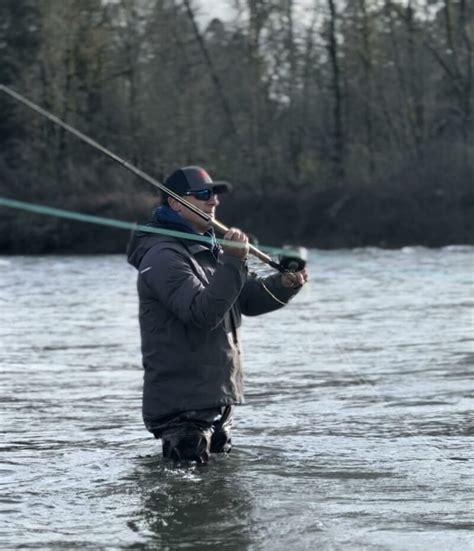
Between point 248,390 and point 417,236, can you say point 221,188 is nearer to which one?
point 248,390

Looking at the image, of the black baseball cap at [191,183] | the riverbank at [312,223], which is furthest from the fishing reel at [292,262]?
the riverbank at [312,223]

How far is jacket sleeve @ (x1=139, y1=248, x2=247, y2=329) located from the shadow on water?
2.50ft

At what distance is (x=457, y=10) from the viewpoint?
43750 mm

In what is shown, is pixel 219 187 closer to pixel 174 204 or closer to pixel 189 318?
pixel 174 204

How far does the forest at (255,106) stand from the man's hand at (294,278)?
29529 millimetres

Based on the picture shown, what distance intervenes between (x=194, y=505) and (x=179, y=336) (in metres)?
0.75

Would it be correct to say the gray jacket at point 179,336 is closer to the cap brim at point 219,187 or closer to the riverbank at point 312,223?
the cap brim at point 219,187

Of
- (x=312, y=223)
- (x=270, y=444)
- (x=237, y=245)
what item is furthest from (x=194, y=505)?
(x=312, y=223)

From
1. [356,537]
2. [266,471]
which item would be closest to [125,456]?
[266,471]

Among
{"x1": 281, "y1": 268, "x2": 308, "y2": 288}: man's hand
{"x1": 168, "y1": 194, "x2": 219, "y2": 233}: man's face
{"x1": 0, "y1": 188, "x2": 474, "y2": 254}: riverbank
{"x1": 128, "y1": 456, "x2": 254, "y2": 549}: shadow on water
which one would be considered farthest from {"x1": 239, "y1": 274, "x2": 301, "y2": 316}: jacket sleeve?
{"x1": 0, "y1": 188, "x2": 474, "y2": 254}: riverbank

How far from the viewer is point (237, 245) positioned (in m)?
5.96

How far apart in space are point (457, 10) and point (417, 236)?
1144cm

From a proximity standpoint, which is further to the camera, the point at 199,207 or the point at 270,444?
the point at 270,444

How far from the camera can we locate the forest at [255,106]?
1468 inches
